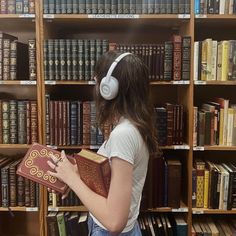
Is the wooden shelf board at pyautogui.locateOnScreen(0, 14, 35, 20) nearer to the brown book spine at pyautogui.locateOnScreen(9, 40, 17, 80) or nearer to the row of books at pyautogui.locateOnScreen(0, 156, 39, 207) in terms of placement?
the brown book spine at pyautogui.locateOnScreen(9, 40, 17, 80)

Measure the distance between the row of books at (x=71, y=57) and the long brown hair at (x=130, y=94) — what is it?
0.66 meters

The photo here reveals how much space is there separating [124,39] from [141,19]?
366 millimetres

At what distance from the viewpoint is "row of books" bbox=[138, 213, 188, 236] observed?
5.86 ft

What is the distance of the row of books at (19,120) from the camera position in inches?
68.1

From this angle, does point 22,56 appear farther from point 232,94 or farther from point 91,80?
point 232,94

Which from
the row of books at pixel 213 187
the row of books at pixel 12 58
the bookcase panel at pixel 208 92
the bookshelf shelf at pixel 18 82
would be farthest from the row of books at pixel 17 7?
the row of books at pixel 213 187

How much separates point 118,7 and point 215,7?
51cm

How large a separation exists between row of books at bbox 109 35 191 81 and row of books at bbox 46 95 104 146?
36 centimetres

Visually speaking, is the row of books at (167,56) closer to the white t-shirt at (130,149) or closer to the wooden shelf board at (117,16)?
the wooden shelf board at (117,16)

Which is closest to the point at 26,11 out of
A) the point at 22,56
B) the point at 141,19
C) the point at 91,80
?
the point at 22,56

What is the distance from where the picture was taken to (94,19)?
169 centimetres

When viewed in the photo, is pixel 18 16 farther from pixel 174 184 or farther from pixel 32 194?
pixel 174 184

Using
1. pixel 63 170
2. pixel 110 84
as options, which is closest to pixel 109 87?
pixel 110 84

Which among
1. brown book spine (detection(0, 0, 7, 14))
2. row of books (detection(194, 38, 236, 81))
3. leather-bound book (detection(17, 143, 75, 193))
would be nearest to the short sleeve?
leather-bound book (detection(17, 143, 75, 193))
